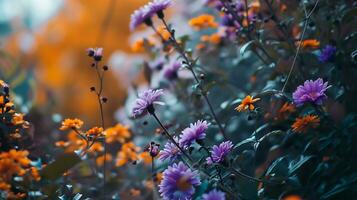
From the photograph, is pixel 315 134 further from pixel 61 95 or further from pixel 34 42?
pixel 34 42

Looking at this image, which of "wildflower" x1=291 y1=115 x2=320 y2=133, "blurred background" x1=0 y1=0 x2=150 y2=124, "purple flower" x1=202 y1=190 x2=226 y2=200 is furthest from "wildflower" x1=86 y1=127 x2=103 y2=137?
"blurred background" x1=0 y1=0 x2=150 y2=124

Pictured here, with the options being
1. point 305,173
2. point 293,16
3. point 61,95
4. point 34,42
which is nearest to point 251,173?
point 305,173

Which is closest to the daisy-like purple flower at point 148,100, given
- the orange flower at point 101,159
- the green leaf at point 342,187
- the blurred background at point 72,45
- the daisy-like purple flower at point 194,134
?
the daisy-like purple flower at point 194,134

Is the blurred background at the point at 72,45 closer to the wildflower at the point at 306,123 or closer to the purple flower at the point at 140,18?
the purple flower at the point at 140,18

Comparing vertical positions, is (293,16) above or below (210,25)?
below

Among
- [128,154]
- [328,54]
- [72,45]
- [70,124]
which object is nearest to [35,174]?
[70,124]

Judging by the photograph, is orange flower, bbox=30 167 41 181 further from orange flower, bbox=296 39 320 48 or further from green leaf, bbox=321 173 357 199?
orange flower, bbox=296 39 320 48

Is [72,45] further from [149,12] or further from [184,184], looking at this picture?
[184,184]
